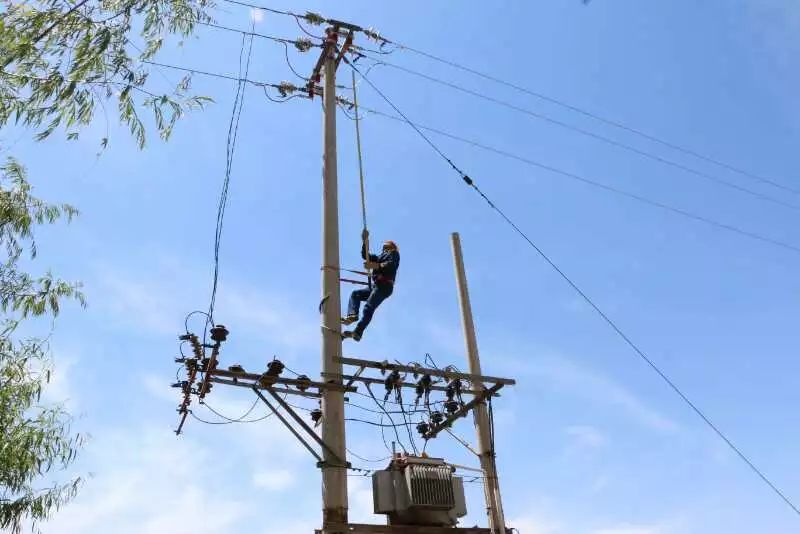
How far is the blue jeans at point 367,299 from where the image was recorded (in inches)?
326

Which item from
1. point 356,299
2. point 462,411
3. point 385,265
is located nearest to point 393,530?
point 462,411

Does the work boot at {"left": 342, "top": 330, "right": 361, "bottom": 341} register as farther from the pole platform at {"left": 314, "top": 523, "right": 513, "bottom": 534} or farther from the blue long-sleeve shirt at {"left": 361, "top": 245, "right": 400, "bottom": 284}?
the pole platform at {"left": 314, "top": 523, "right": 513, "bottom": 534}

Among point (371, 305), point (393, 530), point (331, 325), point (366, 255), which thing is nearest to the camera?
point (393, 530)

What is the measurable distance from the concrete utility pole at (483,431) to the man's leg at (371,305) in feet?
5.98

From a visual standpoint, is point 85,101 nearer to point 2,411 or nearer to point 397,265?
point 397,265

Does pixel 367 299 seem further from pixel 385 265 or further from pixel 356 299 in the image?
pixel 385 265

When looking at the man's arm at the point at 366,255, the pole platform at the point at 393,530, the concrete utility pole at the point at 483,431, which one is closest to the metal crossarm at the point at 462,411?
the concrete utility pole at the point at 483,431

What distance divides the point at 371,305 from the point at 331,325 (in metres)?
0.82

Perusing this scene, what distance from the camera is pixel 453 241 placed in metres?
11.0

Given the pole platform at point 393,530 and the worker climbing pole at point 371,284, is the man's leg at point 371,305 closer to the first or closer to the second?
the worker climbing pole at point 371,284

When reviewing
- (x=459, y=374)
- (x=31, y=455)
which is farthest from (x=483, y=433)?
(x=31, y=455)

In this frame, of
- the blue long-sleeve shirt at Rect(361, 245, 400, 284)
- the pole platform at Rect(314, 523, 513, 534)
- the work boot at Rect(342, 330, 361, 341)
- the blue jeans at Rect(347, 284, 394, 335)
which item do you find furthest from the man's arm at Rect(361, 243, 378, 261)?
the pole platform at Rect(314, 523, 513, 534)

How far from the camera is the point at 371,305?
837 centimetres

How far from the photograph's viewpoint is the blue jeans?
27.2ft
